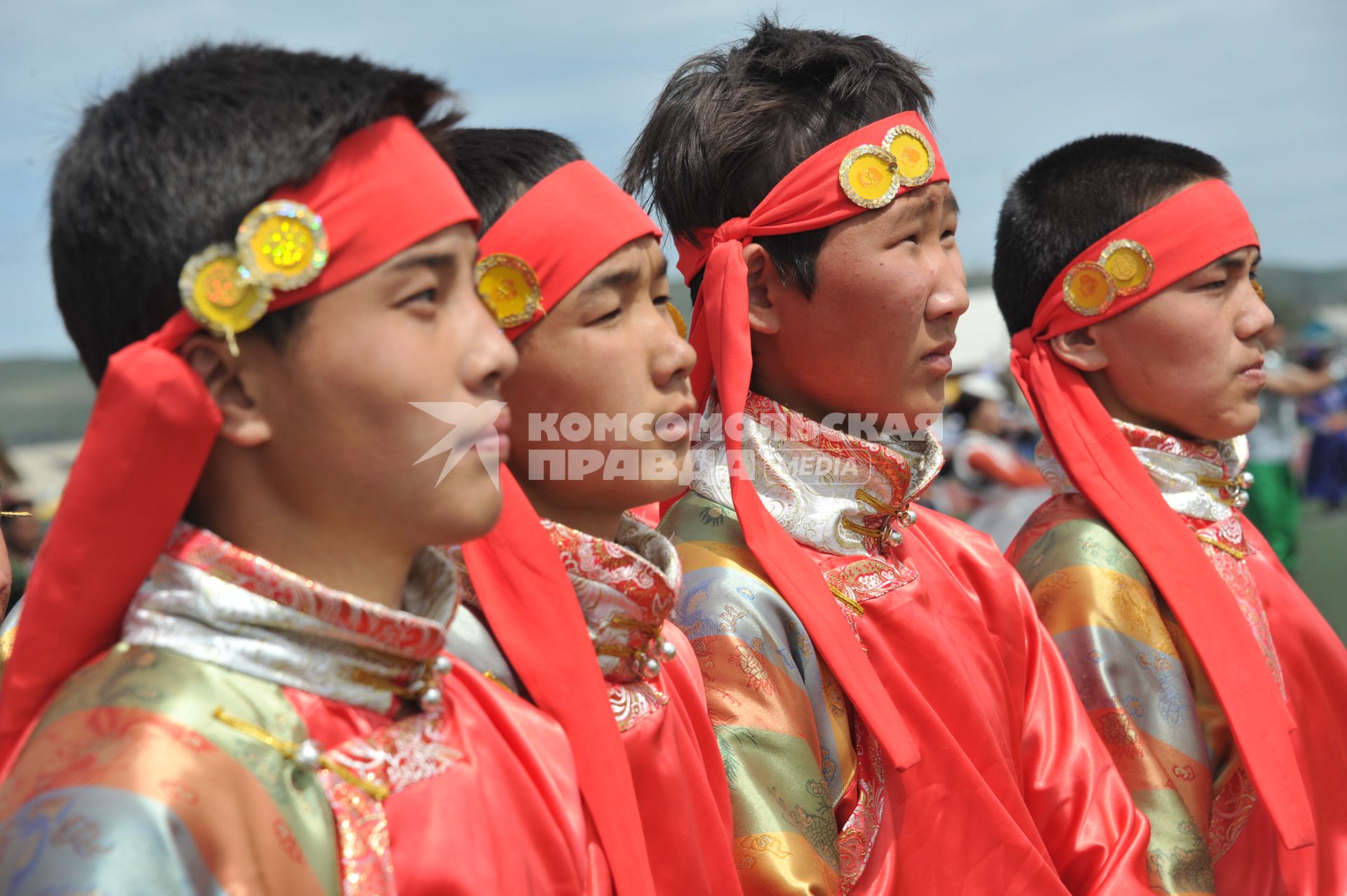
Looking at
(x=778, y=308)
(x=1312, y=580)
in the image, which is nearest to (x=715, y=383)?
(x=778, y=308)

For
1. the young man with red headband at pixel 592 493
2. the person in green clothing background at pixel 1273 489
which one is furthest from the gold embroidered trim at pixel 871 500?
the person in green clothing background at pixel 1273 489

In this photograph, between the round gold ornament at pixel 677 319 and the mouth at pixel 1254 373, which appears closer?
the round gold ornament at pixel 677 319

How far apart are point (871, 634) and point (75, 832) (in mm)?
1522

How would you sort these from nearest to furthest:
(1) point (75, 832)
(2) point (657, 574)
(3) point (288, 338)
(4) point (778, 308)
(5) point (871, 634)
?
(1) point (75, 832) < (3) point (288, 338) < (2) point (657, 574) < (5) point (871, 634) < (4) point (778, 308)

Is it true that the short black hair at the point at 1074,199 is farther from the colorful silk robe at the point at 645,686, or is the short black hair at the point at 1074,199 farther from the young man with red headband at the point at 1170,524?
the colorful silk robe at the point at 645,686

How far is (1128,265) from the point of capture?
311cm

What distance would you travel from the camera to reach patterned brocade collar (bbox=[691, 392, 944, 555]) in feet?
8.35

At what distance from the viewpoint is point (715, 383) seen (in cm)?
268

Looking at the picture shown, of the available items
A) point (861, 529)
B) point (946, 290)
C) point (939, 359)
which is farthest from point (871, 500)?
point (946, 290)

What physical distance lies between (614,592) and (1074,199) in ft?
5.96

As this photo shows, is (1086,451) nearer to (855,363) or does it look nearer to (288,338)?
(855,363)

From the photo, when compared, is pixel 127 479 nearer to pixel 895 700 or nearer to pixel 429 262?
pixel 429 262

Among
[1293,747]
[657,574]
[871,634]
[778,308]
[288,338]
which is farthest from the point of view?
[1293,747]

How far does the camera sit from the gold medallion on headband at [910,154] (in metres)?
2.58
